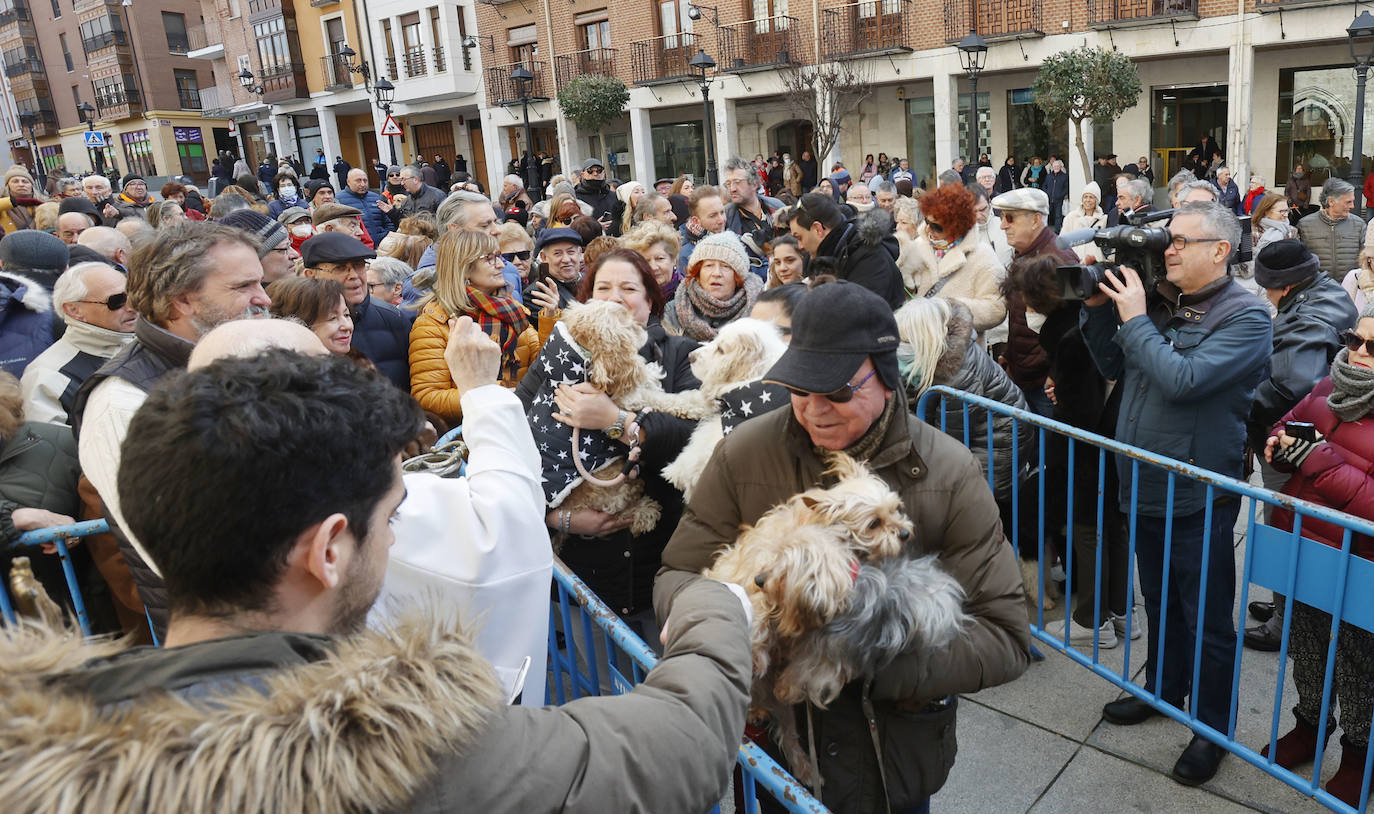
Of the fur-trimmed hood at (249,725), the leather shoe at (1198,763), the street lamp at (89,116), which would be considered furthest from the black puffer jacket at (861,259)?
the street lamp at (89,116)

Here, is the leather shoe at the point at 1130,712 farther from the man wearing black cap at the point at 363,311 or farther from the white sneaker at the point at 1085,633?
the man wearing black cap at the point at 363,311

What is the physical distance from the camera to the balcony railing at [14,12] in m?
54.2

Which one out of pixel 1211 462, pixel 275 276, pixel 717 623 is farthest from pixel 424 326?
pixel 1211 462

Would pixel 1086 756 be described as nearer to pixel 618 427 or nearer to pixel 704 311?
pixel 618 427

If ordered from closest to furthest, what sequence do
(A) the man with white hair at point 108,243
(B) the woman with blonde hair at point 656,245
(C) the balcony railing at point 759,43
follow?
(B) the woman with blonde hair at point 656,245 < (A) the man with white hair at point 108,243 < (C) the balcony railing at point 759,43

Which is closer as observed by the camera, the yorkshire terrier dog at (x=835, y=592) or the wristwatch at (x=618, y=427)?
the yorkshire terrier dog at (x=835, y=592)

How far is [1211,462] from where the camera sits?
10.4 ft

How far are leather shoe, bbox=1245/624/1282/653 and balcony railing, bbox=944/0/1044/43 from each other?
20496 mm

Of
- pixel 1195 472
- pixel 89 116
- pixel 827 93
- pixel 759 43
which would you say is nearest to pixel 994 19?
pixel 827 93

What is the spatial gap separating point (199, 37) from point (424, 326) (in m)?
55.2

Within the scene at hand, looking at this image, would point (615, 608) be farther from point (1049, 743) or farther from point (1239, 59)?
point (1239, 59)

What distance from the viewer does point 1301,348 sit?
4.06 m

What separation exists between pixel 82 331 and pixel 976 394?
3903 millimetres

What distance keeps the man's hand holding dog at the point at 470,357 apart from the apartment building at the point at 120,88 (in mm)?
52210
